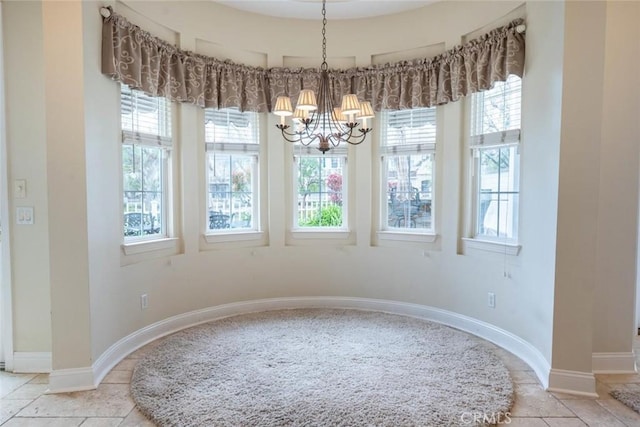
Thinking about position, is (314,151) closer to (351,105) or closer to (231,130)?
(231,130)

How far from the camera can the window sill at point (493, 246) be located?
10.3 feet

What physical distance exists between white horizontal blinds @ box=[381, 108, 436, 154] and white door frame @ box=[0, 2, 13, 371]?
129 inches

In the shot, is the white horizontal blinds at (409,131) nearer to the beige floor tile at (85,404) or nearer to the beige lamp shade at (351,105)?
the beige lamp shade at (351,105)

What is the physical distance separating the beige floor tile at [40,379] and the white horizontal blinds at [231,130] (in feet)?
7.58

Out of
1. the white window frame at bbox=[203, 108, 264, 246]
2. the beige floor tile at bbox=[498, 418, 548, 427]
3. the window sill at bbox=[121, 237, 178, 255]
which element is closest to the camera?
the beige floor tile at bbox=[498, 418, 548, 427]

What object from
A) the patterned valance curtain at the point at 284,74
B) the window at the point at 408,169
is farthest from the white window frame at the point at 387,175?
the patterned valance curtain at the point at 284,74

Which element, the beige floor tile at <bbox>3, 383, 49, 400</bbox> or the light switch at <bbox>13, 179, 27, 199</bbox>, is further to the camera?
the light switch at <bbox>13, 179, 27, 199</bbox>

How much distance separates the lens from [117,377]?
8.93ft

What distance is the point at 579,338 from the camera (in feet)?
8.27

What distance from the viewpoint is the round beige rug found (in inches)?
87.4

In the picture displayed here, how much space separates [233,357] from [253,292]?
1216 mm

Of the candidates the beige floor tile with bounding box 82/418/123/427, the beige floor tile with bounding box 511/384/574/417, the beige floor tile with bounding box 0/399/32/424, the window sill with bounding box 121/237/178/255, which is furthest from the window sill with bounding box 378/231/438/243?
the beige floor tile with bounding box 0/399/32/424

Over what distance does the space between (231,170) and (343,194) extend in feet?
4.12

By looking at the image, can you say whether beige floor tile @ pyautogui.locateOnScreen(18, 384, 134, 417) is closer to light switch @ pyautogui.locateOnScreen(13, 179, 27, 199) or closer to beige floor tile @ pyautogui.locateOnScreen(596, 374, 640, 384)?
light switch @ pyautogui.locateOnScreen(13, 179, 27, 199)
